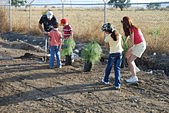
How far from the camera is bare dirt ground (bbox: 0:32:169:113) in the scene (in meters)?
7.11

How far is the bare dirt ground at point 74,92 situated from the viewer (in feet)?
23.3

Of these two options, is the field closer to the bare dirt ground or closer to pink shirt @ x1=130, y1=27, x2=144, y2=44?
the bare dirt ground

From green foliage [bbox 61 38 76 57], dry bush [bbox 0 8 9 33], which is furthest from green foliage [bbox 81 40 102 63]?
dry bush [bbox 0 8 9 33]

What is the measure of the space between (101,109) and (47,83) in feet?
8.33

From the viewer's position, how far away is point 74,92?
8.23 m

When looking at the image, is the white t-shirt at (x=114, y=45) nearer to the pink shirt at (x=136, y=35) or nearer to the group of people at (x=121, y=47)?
the group of people at (x=121, y=47)

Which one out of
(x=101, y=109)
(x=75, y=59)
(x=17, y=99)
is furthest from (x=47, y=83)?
(x=75, y=59)

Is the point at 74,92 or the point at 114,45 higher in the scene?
the point at 114,45

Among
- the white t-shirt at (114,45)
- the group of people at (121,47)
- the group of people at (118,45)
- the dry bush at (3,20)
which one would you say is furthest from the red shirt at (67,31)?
the dry bush at (3,20)

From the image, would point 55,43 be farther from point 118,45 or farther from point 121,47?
point 118,45

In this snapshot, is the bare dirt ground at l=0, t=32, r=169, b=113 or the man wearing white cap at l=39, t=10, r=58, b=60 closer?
the bare dirt ground at l=0, t=32, r=169, b=113

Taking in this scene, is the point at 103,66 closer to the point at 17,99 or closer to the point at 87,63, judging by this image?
the point at 87,63

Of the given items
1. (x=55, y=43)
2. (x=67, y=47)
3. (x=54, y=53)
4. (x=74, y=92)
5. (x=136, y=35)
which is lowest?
(x=74, y=92)

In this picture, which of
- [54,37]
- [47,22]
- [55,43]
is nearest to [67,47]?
[55,43]
